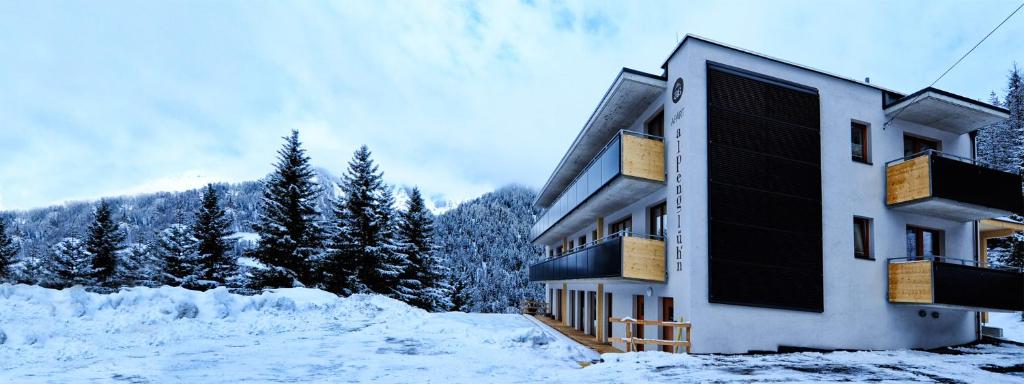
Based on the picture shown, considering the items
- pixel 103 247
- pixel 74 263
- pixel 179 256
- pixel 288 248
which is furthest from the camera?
pixel 103 247

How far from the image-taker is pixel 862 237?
17.1 m

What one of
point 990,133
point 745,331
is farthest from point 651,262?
point 990,133

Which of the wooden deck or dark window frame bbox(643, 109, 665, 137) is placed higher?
dark window frame bbox(643, 109, 665, 137)

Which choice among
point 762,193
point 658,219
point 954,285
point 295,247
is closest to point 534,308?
point 295,247

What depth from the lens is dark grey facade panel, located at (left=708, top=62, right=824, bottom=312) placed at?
14.9 m

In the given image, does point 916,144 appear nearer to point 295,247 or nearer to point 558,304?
point 558,304

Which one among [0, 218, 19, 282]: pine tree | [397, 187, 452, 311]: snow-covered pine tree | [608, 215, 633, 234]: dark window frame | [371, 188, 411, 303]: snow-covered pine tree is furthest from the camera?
[0, 218, 19, 282]: pine tree

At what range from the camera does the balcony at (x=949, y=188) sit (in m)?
16.2

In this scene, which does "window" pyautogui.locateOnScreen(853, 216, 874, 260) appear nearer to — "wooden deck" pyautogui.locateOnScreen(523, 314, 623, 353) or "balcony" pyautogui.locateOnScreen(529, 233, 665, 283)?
"balcony" pyautogui.locateOnScreen(529, 233, 665, 283)

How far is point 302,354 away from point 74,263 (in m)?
36.3

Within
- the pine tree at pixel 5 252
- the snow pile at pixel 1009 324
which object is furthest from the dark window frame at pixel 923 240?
the pine tree at pixel 5 252

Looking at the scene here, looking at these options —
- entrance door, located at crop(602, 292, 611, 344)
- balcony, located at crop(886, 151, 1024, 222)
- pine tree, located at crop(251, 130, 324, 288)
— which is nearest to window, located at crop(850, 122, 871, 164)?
balcony, located at crop(886, 151, 1024, 222)

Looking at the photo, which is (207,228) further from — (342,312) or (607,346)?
(607,346)

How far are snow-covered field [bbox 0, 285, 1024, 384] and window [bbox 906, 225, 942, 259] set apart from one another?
327cm
